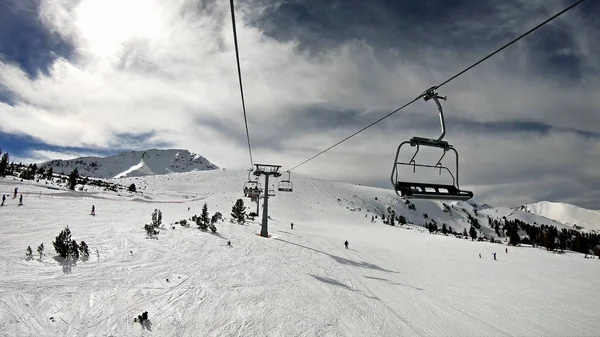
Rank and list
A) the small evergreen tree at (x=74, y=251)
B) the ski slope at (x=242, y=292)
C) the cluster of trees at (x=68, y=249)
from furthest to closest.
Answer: the small evergreen tree at (x=74, y=251)
the cluster of trees at (x=68, y=249)
the ski slope at (x=242, y=292)

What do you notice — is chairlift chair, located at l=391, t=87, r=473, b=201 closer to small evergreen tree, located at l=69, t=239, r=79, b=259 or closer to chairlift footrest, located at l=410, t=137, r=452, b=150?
chairlift footrest, located at l=410, t=137, r=452, b=150

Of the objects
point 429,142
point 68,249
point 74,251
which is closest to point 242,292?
point 74,251

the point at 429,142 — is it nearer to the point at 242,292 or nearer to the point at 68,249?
the point at 242,292

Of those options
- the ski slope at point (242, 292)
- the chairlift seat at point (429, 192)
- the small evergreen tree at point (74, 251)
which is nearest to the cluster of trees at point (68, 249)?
the small evergreen tree at point (74, 251)

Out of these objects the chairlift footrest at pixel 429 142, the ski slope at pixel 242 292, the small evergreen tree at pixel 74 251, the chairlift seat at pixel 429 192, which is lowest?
the ski slope at pixel 242 292

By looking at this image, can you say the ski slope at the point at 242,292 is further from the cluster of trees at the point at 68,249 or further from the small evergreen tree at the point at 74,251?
the small evergreen tree at the point at 74,251

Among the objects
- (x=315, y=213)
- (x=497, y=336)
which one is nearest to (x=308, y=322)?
(x=497, y=336)

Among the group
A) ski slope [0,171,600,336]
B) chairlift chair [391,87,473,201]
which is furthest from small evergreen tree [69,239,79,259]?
chairlift chair [391,87,473,201]

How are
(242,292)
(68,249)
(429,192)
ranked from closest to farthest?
(429,192), (242,292), (68,249)

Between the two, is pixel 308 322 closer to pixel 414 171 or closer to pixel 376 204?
pixel 414 171

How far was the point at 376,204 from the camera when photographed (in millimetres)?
148125

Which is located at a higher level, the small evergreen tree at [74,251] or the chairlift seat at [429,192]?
the chairlift seat at [429,192]

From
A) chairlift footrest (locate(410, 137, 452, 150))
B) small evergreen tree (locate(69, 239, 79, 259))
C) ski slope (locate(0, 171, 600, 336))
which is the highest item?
chairlift footrest (locate(410, 137, 452, 150))

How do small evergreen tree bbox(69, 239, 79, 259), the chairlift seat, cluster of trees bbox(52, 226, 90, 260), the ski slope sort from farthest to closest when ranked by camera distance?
small evergreen tree bbox(69, 239, 79, 259) < cluster of trees bbox(52, 226, 90, 260) < the ski slope < the chairlift seat
